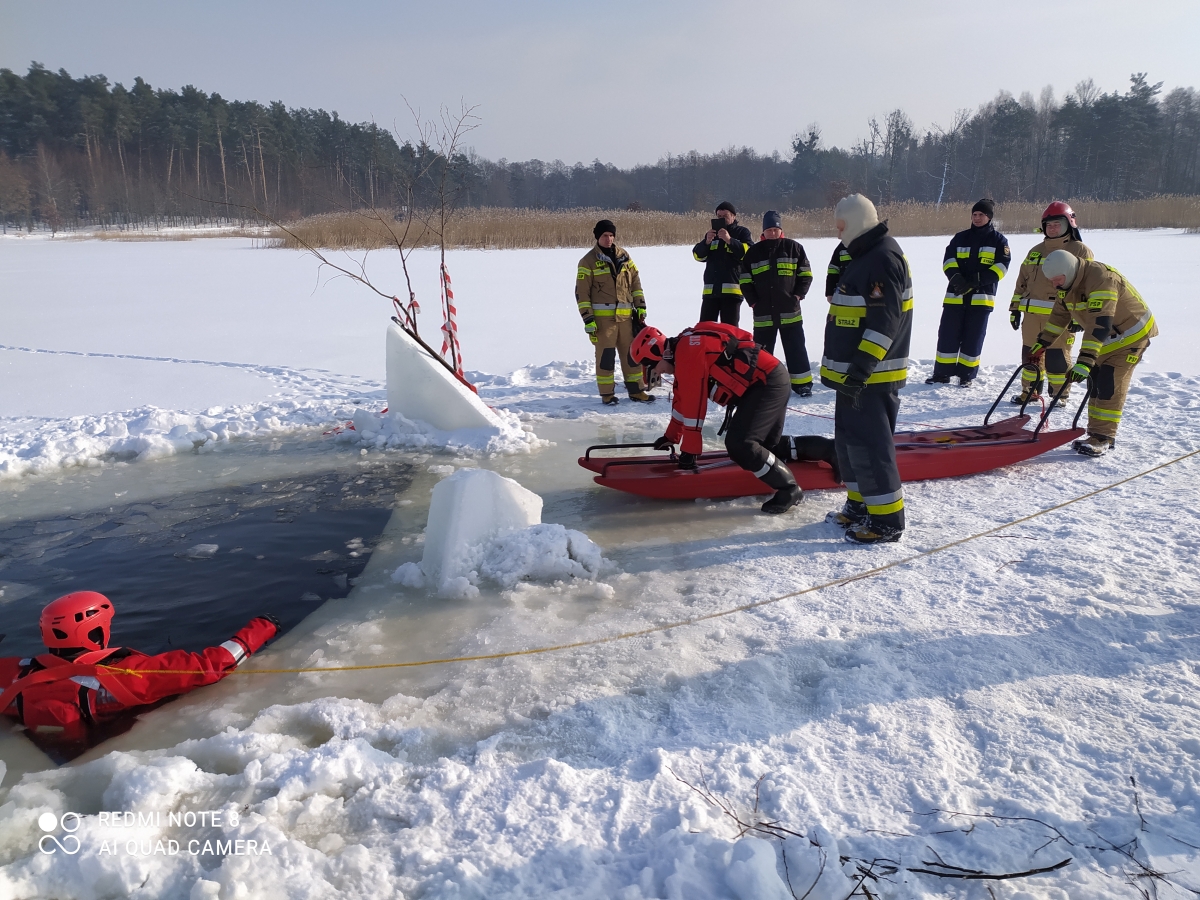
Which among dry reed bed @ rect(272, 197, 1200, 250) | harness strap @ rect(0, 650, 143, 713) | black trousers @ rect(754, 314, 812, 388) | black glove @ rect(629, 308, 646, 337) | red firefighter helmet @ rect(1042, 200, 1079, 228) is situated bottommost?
harness strap @ rect(0, 650, 143, 713)

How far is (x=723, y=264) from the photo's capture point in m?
7.71

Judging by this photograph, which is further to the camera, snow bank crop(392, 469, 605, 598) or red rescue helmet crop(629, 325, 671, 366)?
red rescue helmet crop(629, 325, 671, 366)

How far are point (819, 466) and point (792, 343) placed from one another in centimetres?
275

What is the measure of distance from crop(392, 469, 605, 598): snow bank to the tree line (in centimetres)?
4032

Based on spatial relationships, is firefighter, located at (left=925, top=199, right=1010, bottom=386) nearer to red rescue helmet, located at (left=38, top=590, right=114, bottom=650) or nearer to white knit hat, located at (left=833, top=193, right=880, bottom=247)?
white knit hat, located at (left=833, top=193, right=880, bottom=247)

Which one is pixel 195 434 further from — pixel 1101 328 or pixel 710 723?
pixel 1101 328

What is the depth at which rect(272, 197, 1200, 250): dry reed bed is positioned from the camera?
896 inches

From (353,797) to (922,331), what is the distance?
1015 cm

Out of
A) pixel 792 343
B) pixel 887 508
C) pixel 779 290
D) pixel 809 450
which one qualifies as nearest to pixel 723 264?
pixel 779 290

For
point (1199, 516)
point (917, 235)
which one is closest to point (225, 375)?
point (1199, 516)

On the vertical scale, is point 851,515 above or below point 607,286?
below

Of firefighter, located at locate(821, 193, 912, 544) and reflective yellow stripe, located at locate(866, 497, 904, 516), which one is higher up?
firefighter, located at locate(821, 193, 912, 544)

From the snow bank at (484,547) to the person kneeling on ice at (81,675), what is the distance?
4.10 ft
